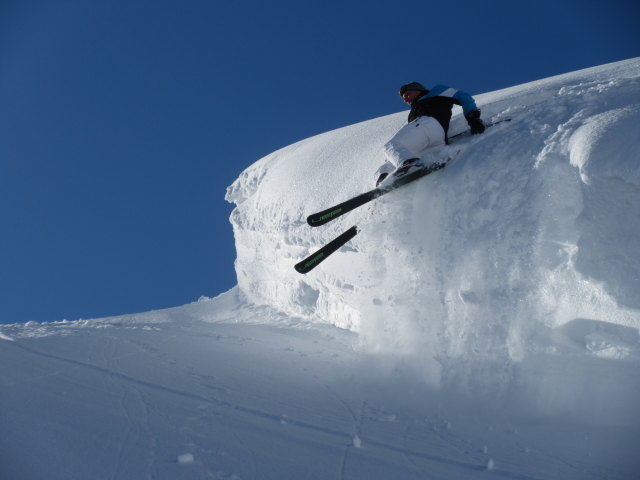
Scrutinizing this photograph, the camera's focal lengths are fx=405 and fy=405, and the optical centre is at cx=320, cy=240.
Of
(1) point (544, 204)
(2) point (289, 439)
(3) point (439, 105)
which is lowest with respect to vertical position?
(2) point (289, 439)

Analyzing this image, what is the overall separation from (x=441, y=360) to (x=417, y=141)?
2193 millimetres

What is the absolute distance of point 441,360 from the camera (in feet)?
11.5

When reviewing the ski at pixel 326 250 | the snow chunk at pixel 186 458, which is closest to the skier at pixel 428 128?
the ski at pixel 326 250

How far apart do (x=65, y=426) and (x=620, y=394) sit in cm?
362

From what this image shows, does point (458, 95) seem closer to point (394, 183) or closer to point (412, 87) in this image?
point (412, 87)

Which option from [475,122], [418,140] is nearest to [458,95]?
[475,122]

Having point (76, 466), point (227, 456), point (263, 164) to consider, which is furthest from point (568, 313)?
point (263, 164)

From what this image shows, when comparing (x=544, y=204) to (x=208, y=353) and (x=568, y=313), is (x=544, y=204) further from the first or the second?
(x=208, y=353)

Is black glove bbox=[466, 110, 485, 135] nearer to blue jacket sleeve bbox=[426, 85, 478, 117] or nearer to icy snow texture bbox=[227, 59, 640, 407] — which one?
blue jacket sleeve bbox=[426, 85, 478, 117]

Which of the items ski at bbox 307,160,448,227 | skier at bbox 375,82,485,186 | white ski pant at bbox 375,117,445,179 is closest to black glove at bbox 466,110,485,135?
Answer: skier at bbox 375,82,485,186

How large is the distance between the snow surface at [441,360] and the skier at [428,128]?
26 cm

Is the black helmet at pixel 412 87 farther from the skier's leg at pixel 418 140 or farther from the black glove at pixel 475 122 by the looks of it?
the black glove at pixel 475 122

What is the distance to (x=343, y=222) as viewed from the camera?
4914mm

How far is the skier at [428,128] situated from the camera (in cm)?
411
